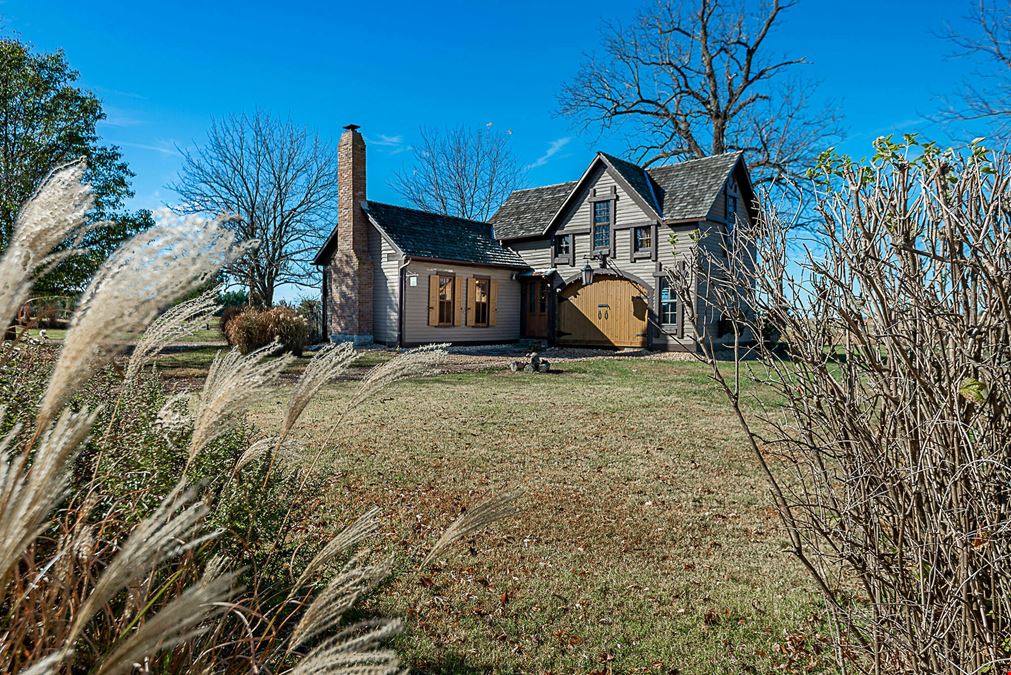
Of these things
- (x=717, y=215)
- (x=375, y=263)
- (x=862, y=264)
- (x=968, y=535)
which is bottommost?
(x=968, y=535)

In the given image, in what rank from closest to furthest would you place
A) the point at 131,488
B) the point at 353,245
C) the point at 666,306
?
the point at 131,488 → the point at 666,306 → the point at 353,245

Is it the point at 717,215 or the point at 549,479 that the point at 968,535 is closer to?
the point at 549,479

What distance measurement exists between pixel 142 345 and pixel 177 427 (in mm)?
919

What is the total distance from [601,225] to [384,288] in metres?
7.36

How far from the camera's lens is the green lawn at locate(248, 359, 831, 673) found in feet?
9.62

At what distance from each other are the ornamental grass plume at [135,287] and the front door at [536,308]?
21.1m

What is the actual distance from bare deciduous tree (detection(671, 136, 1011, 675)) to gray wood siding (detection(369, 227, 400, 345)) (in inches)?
703

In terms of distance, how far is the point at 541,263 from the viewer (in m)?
22.7

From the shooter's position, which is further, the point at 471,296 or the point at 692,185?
the point at 471,296

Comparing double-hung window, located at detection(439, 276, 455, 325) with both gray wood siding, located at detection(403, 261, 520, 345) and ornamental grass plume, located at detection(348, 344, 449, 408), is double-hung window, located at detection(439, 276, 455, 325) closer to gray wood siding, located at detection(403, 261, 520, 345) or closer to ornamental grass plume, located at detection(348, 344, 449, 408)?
gray wood siding, located at detection(403, 261, 520, 345)

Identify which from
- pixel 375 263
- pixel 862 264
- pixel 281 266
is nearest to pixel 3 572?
pixel 862 264

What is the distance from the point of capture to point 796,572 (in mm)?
3770

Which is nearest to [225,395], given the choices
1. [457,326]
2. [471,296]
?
[457,326]

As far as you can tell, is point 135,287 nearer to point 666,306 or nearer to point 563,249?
point 666,306
